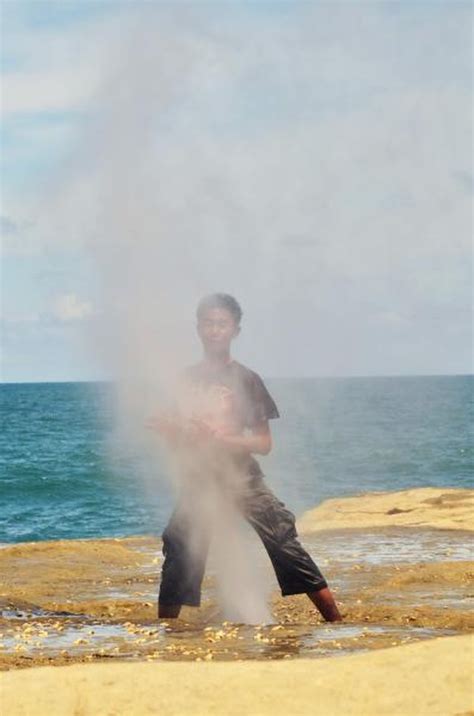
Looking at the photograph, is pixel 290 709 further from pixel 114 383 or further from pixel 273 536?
pixel 114 383

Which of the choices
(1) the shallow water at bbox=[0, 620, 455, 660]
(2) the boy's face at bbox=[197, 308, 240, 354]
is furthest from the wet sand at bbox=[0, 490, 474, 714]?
(2) the boy's face at bbox=[197, 308, 240, 354]

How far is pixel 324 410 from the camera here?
10475 cm

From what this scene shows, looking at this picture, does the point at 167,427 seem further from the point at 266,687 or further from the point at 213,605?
the point at 266,687

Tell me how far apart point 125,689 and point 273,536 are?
328 centimetres

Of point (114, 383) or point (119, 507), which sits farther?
point (119, 507)

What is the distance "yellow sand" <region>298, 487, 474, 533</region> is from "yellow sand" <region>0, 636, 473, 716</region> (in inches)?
419

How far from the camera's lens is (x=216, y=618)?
30.1 ft

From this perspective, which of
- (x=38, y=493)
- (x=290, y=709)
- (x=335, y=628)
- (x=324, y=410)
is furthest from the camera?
(x=324, y=410)

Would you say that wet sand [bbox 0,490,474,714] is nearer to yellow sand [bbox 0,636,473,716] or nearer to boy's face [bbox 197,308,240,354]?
yellow sand [bbox 0,636,473,716]

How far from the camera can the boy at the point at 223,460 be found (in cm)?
866

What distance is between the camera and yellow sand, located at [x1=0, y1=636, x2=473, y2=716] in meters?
5.23

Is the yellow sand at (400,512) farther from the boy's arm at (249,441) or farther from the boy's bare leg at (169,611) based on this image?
the boy's arm at (249,441)

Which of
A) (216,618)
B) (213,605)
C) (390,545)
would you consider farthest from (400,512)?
(216,618)

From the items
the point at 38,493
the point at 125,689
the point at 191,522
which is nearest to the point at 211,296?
the point at 191,522
